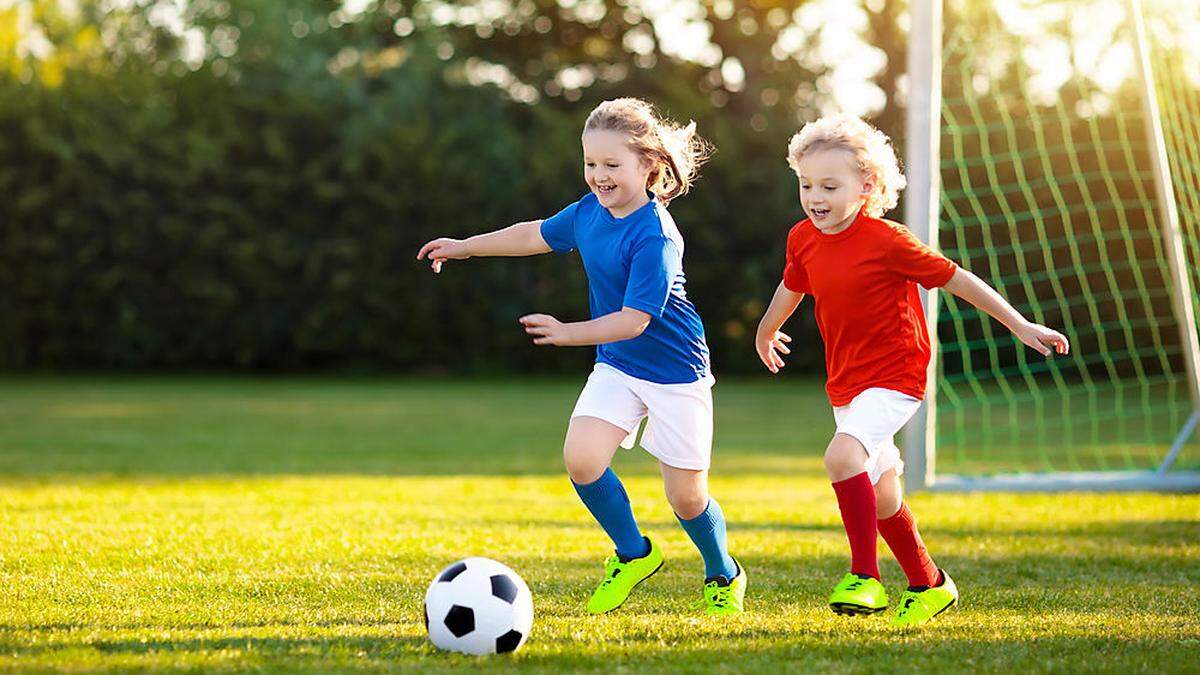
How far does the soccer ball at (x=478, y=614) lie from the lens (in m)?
3.85

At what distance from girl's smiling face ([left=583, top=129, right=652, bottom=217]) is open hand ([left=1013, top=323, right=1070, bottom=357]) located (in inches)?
49.3

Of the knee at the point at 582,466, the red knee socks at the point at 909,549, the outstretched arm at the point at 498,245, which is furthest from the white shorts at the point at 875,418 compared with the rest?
the outstretched arm at the point at 498,245

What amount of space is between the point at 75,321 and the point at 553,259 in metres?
7.31

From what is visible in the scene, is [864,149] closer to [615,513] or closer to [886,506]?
[886,506]

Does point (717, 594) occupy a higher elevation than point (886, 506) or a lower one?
A: lower

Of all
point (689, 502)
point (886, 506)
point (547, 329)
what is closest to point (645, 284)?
point (547, 329)

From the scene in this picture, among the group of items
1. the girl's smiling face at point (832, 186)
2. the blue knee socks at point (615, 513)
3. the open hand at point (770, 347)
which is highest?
the girl's smiling face at point (832, 186)

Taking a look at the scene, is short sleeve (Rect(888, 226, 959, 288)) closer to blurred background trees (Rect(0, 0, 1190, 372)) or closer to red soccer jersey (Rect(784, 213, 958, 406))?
red soccer jersey (Rect(784, 213, 958, 406))

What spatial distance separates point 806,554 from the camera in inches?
238

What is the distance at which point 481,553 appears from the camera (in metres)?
5.90

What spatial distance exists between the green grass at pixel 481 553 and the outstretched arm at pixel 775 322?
2.70 feet

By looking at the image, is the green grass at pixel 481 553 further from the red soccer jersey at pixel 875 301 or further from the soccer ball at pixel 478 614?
the red soccer jersey at pixel 875 301

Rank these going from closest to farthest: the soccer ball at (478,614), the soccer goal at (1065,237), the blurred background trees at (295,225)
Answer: the soccer ball at (478,614), the soccer goal at (1065,237), the blurred background trees at (295,225)

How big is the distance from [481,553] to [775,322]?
1696 millimetres
